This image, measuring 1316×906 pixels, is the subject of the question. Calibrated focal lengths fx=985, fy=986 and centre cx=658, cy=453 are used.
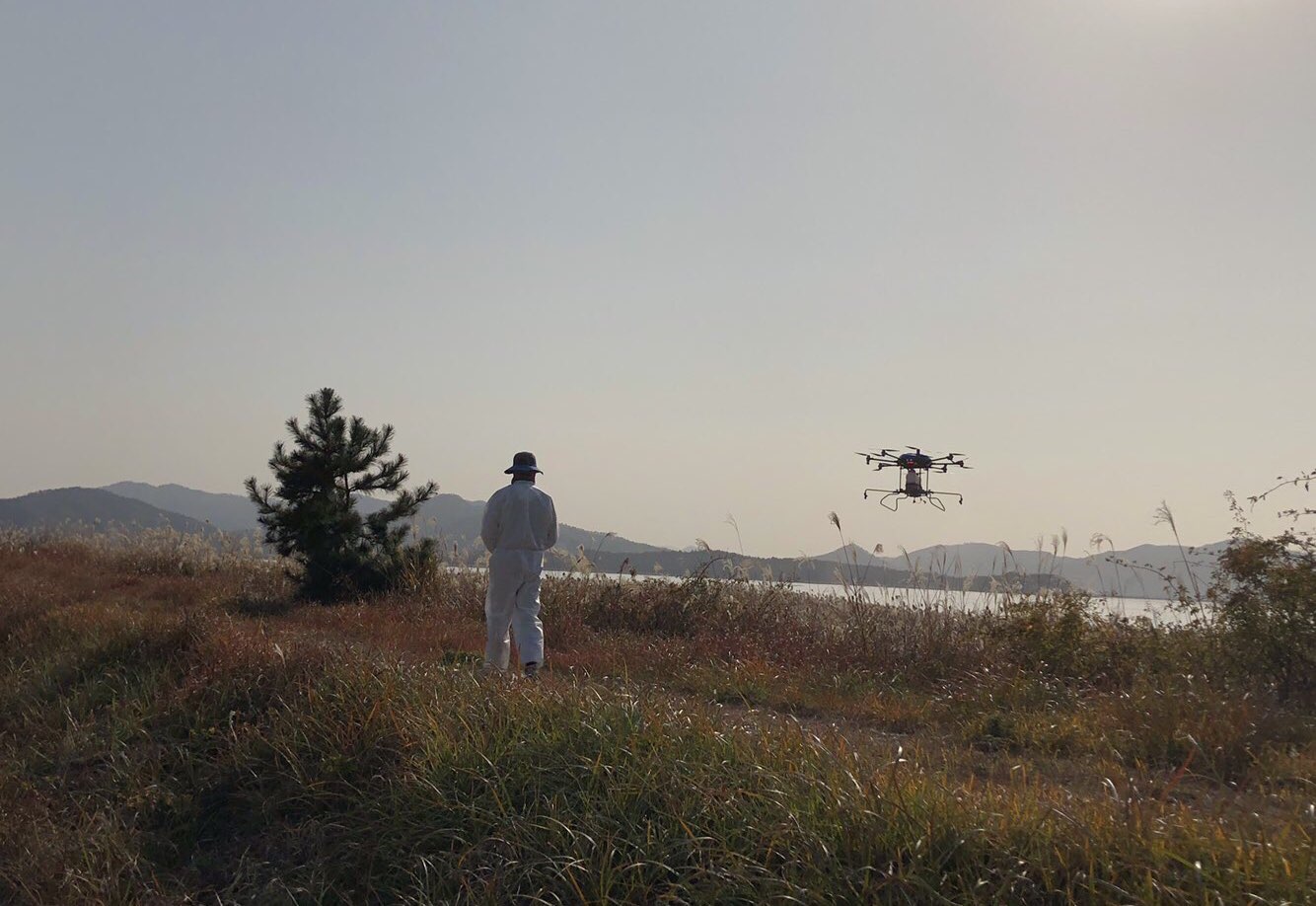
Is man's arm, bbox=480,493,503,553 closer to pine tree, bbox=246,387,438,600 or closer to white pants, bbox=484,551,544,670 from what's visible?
white pants, bbox=484,551,544,670

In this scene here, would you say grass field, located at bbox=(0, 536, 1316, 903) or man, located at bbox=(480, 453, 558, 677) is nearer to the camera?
grass field, located at bbox=(0, 536, 1316, 903)

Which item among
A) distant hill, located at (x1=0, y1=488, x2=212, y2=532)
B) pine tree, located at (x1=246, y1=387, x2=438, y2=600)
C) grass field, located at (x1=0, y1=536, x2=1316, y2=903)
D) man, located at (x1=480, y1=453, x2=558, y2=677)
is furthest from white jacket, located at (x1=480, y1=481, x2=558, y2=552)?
distant hill, located at (x1=0, y1=488, x2=212, y2=532)

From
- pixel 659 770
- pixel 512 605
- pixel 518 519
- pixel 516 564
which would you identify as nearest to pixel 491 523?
pixel 518 519

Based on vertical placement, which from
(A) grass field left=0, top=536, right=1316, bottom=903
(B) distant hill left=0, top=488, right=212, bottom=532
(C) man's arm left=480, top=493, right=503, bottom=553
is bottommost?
(A) grass field left=0, top=536, right=1316, bottom=903

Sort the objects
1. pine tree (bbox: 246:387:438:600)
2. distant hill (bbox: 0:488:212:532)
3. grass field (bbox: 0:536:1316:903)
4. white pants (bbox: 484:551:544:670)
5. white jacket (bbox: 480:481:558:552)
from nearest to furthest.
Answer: grass field (bbox: 0:536:1316:903) → white pants (bbox: 484:551:544:670) → white jacket (bbox: 480:481:558:552) → pine tree (bbox: 246:387:438:600) → distant hill (bbox: 0:488:212:532)

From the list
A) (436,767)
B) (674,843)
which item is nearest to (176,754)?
(436,767)

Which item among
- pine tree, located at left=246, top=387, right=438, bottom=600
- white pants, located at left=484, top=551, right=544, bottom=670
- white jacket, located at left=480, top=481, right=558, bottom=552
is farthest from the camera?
pine tree, located at left=246, top=387, right=438, bottom=600

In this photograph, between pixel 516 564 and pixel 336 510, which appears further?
pixel 336 510

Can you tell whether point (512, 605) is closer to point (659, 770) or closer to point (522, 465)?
point (522, 465)
